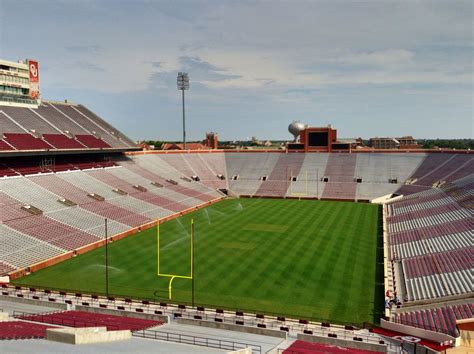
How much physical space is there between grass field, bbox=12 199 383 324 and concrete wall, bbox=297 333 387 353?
5183 millimetres

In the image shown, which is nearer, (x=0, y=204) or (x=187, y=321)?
(x=187, y=321)

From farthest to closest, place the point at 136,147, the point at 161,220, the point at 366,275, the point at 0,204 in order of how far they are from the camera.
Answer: the point at 136,147
the point at 161,220
the point at 0,204
the point at 366,275

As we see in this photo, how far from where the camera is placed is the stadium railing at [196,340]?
21591mm

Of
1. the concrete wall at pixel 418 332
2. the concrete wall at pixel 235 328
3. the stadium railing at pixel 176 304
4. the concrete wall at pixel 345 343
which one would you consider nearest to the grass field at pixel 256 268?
the stadium railing at pixel 176 304

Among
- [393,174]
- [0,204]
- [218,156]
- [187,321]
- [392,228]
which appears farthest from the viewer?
[218,156]

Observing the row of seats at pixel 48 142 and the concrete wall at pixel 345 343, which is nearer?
the concrete wall at pixel 345 343

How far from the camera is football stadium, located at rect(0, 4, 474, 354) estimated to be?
24.4 metres

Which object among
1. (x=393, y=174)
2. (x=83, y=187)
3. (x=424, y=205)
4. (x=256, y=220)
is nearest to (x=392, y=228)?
(x=424, y=205)

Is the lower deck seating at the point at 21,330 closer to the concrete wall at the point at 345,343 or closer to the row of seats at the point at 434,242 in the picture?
the concrete wall at the point at 345,343

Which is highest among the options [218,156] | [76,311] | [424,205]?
[218,156]

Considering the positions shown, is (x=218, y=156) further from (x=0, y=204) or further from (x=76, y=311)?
(x=76, y=311)

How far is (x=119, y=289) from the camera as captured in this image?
3403cm

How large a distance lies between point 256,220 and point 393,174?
4072cm

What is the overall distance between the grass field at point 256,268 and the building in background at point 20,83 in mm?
34086
